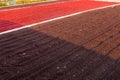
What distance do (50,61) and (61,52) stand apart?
877mm

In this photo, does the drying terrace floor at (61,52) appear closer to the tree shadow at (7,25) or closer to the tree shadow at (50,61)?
the tree shadow at (50,61)

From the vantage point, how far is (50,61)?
6691 millimetres

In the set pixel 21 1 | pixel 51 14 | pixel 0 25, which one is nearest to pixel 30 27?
pixel 0 25

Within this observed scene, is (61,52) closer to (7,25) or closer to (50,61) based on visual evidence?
(50,61)

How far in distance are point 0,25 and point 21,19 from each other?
5.67 ft

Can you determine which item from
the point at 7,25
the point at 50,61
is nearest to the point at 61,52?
the point at 50,61

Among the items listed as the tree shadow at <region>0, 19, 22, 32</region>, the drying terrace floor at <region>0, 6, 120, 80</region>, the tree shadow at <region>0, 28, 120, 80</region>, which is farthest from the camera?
the tree shadow at <region>0, 19, 22, 32</region>

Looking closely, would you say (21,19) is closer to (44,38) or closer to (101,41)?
(44,38)

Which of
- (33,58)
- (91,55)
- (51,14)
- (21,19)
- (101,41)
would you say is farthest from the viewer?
(51,14)

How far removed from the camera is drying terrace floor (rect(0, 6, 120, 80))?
235 inches

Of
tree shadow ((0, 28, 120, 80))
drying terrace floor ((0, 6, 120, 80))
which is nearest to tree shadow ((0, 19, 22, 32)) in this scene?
drying terrace floor ((0, 6, 120, 80))

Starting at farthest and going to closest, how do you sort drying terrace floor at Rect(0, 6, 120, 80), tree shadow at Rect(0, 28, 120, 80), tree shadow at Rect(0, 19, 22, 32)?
tree shadow at Rect(0, 19, 22, 32), drying terrace floor at Rect(0, 6, 120, 80), tree shadow at Rect(0, 28, 120, 80)

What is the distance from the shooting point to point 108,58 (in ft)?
23.2

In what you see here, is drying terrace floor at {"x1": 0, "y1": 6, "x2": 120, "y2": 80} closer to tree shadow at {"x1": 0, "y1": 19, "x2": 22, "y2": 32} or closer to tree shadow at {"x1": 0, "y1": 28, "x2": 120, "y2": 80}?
tree shadow at {"x1": 0, "y1": 28, "x2": 120, "y2": 80}
